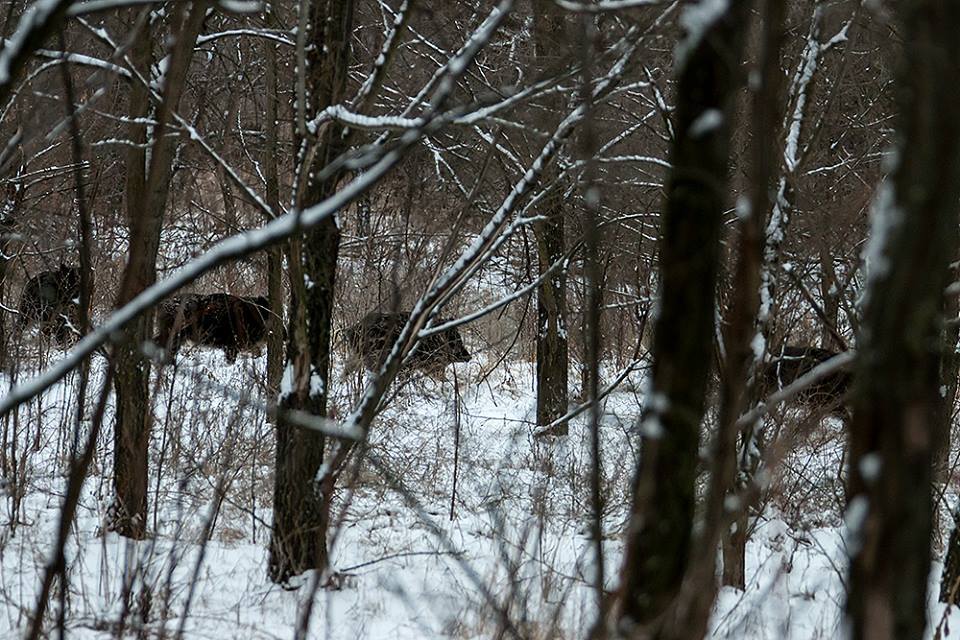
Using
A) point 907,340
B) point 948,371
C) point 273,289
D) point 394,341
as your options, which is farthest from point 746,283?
point 273,289

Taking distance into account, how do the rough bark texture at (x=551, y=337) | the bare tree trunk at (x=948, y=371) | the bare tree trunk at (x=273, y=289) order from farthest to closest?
the rough bark texture at (x=551, y=337), the bare tree trunk at (x=273, y=289), the bare tree trunk at (x=948, y=371)

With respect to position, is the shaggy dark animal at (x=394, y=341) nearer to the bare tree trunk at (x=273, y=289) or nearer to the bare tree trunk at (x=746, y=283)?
the bare tree trunk at (x=273, y=289)

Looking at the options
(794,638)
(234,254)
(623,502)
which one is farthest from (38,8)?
(623,502)

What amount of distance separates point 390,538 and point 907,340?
5.47 metres

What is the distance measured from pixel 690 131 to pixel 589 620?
3.46 meters

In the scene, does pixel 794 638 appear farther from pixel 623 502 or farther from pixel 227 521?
pixel 227 521

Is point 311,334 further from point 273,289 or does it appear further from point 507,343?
point 507,343

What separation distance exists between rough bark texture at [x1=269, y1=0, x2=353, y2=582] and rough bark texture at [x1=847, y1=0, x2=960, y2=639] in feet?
11.1

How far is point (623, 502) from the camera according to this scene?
6.54 m

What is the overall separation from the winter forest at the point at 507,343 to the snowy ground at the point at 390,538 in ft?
0.13

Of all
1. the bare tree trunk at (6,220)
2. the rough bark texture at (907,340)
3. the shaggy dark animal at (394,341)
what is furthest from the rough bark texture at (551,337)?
the rough bark texture at (907,340)

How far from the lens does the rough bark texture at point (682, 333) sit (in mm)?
1013

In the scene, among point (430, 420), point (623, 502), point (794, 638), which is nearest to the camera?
point (794, 638)

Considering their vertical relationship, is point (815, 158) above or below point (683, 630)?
above
